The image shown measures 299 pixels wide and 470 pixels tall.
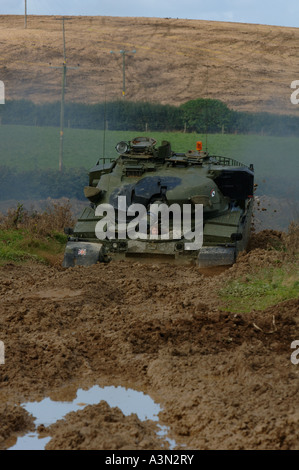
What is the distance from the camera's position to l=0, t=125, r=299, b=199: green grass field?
110ft

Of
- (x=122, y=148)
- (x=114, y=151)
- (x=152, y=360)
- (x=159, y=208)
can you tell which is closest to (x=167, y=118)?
(x=114, y=151)

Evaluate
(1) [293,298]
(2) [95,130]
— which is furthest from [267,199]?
(1) [293,298]

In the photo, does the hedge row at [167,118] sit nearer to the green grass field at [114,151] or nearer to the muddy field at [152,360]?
the green grass field at [114,151]

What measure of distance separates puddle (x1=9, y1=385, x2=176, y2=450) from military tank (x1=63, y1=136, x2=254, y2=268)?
649cm

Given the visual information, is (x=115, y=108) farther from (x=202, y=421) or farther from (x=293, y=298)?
(x=202, y=421)

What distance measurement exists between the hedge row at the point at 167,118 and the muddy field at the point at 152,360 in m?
23.7

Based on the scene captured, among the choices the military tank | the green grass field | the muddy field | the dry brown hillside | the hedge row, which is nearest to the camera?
the muddy field

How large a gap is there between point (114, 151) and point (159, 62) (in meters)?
10.6

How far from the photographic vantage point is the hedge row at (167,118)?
122ft

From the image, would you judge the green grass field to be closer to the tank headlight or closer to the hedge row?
the hedge row

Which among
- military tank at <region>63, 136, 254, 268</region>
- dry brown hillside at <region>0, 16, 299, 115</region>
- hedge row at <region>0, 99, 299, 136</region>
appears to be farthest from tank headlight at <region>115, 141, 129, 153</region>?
dry brown hillside at <region>0, 16, 299, 115</region>

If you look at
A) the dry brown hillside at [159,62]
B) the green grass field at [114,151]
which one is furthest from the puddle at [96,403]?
the dry brown hillside at [159,62]

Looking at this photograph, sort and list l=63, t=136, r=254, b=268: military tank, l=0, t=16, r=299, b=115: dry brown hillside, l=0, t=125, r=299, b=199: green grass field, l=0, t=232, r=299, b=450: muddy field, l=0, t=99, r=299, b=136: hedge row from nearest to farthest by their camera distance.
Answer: l=0, t=232, r=299, b=450: muddy field → l=63, t=136, r=254, b=268: military tank → l=0, t=125, r=299, b=199: green grass field → l=0, t=99, r=299, b=136: hedge row → l=0, t=16, r=299, b=115: dry brown hillside

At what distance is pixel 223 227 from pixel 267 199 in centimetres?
1633
